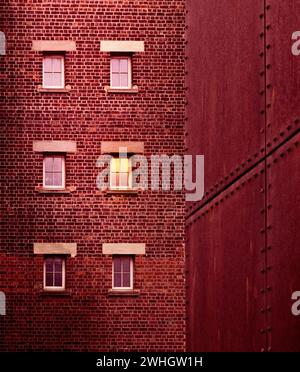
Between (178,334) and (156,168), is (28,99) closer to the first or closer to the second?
(156,168)

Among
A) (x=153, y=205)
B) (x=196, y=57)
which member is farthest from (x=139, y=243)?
(x=196, y=57)

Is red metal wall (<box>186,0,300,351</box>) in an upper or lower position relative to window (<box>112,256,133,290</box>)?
lower

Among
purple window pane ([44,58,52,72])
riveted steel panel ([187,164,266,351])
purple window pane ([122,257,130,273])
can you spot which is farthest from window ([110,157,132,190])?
riveted steel panel ([187,164,266,351])

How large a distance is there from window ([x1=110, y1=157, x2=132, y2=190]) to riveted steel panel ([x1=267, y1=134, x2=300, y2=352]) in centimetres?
1941

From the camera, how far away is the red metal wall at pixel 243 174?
17.0 ft

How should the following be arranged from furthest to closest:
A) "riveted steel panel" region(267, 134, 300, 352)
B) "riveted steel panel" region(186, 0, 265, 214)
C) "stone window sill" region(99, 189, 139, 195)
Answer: "stone window sill" region(99, 189, 139, 195) < "riveted steel panel" region(186, 0, 265, 214) < "riveted steel panel" region(267, 134, 300, 352)

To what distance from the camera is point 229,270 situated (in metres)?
6.43

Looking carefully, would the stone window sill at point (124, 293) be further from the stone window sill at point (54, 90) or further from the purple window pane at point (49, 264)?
the stone window sill at point (54, 90)

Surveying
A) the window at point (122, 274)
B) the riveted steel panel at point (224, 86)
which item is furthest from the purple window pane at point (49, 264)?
the riveted steel panel at point (224, 86)

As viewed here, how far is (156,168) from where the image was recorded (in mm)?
24641

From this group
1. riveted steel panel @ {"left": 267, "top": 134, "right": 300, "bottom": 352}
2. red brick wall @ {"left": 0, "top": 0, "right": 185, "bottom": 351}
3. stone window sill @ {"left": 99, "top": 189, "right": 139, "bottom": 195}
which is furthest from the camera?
stone window sill @ {"left": 99, "top": 189, "right": 139, "bottom": 195}

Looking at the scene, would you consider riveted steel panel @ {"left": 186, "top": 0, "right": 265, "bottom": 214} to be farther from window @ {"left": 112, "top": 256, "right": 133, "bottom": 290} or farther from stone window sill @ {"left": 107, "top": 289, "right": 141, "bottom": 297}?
window @ {"left": 112, "top": 256, "right": 133, "bottom": 290}

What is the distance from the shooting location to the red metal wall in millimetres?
5180

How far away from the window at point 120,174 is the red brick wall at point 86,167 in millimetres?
363
